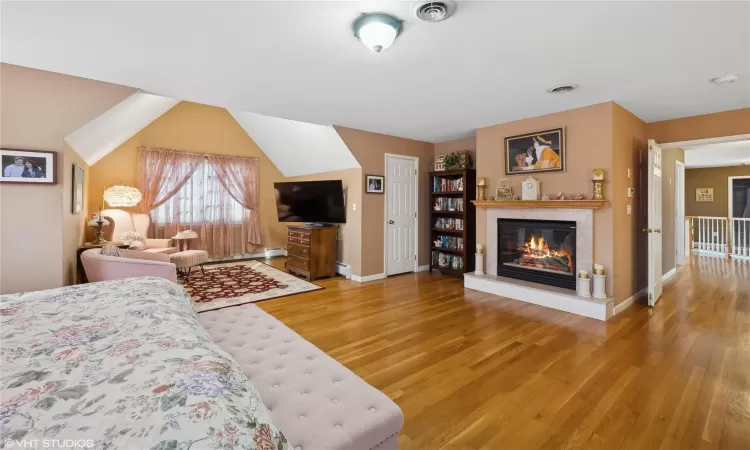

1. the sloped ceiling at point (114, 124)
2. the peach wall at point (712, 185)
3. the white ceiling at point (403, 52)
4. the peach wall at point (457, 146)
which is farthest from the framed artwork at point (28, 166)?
the peach wall at point (712, 185)

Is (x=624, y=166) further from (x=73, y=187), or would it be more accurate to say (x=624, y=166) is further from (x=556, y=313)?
(x=73, y=187)

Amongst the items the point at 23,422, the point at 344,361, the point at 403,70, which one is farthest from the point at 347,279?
the point at 23,422

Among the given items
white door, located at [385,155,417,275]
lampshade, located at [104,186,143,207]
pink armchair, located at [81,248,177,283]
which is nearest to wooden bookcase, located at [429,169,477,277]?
white door, located at [385,155,417,275]

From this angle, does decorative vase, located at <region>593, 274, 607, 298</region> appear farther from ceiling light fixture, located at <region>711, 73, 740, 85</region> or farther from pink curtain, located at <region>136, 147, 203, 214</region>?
pink curtain, located at <region>136, 147, 203, 214</region>

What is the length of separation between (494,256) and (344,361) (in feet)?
9.62

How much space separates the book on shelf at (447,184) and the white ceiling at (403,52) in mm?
1745

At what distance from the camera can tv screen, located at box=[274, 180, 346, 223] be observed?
5.29 meters

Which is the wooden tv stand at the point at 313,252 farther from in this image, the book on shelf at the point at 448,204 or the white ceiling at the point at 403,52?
the white ceiling at the point at 403,52

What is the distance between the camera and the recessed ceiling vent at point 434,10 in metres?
1.84

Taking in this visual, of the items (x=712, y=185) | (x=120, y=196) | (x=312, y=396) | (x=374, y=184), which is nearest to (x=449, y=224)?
(x=374, y=184)

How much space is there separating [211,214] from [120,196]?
1.72m

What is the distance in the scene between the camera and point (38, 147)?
285cm

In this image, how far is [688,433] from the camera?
170 centimetres

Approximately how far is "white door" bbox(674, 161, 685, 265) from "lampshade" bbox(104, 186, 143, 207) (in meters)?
8.88
